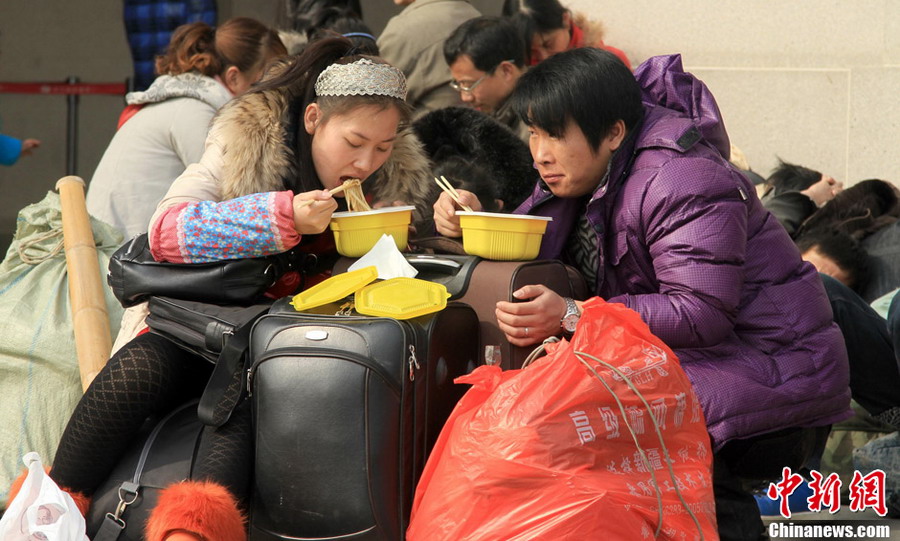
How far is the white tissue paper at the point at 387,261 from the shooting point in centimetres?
288

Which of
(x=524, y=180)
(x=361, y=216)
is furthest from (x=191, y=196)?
(x=524, y=180)

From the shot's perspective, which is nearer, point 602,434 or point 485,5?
point 602,434

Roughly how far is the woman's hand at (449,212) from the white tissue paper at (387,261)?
241 millimetres

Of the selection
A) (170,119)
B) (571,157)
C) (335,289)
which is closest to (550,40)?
(170,119)

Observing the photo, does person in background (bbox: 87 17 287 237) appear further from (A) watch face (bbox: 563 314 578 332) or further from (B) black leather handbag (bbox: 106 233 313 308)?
(A) watch face (bbox: 563 314 578 332)

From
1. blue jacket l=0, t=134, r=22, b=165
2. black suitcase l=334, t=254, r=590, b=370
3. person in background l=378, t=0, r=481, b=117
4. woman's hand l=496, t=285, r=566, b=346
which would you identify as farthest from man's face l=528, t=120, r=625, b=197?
blue jacket l=0, t=134, r=22, b=165

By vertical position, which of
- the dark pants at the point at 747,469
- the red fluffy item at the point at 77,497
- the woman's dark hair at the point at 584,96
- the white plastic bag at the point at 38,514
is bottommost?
the red fluffy item at the point at 77,497

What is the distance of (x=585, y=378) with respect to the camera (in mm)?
2441

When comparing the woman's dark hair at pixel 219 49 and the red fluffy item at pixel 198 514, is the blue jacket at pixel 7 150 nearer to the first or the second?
the woman's dark hair at pixel 219 49

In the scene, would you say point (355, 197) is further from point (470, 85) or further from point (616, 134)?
point (470, 85)

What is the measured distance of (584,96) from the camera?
292 cm

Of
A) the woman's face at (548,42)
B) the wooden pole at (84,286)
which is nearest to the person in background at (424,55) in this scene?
the woman's face at (548,42)

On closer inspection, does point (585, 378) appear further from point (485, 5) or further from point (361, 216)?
Answer: point (485, 5)

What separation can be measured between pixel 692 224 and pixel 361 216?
0.93 meters
